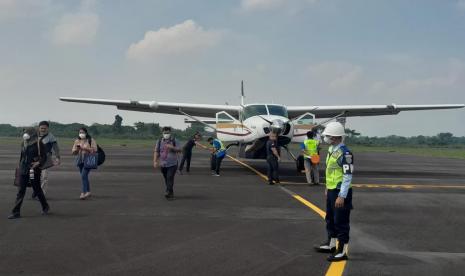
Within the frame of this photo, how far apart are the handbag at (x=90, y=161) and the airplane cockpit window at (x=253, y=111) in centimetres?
843

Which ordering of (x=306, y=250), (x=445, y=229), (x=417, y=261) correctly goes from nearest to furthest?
(x=417, y=261), (x=306, y=250), (x=445, y=229)

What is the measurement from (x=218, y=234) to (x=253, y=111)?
1122 centimetres

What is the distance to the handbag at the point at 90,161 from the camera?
9.86m

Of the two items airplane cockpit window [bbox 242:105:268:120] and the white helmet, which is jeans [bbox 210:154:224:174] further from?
the white helmet

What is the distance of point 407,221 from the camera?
310 inches

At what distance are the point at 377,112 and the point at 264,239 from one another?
19.3 metres

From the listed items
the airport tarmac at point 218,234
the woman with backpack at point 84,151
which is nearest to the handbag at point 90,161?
the woman with backpack at point 84,151

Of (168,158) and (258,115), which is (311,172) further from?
(168,158)

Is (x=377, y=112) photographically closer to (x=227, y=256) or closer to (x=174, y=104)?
(x=174, y=104)


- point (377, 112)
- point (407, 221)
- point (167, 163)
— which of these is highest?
point (377, 112)

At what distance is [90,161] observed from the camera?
991cm

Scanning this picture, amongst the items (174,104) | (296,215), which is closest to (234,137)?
(174,104)

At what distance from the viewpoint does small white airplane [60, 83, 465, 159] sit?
16.3 meters

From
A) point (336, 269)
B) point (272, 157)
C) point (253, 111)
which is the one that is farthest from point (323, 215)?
point (253, 111)
